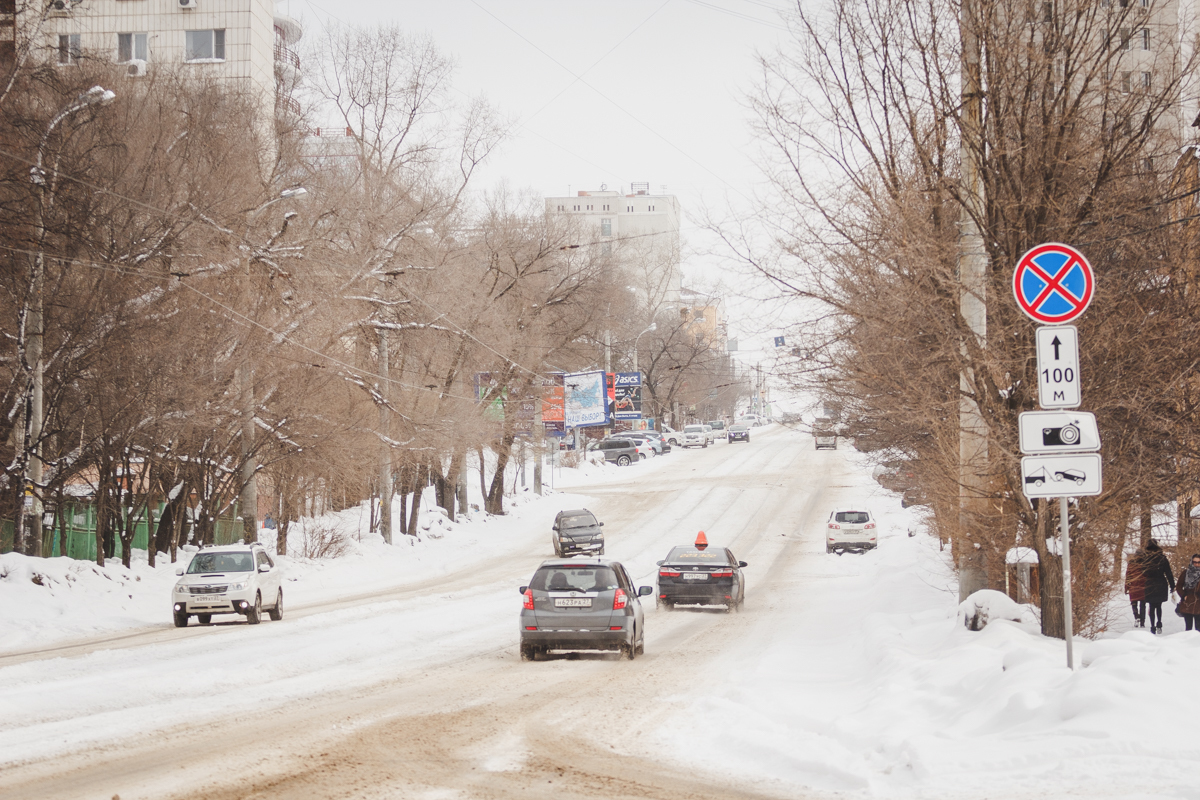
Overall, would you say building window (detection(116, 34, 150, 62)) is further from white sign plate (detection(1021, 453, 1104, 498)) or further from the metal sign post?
white sign plate (detection(1021, 453, 1104, 498))

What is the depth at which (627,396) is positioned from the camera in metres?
93.7

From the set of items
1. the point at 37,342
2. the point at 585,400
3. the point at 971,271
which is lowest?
the point at 971,271

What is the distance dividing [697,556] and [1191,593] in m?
11.7

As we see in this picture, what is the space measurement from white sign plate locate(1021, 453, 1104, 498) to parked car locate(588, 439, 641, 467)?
2962 inches

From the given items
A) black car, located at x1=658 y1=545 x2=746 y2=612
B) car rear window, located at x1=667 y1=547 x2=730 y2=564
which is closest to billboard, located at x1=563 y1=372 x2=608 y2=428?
car rear window, located at x1=667 y1=547 x2=730 y2=564

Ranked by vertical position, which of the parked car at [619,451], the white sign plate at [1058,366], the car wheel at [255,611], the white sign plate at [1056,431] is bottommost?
the car wheel at [255,611]

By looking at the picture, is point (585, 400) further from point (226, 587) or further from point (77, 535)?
point (226, 587)

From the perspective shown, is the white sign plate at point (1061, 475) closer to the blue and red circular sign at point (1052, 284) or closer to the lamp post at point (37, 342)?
the blue and red circular sign at point (1052, 284)

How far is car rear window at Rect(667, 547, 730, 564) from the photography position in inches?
1049

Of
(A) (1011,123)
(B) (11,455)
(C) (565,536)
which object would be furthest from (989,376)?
(C) (565,536)

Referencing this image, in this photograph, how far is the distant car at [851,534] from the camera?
4353 centimetres

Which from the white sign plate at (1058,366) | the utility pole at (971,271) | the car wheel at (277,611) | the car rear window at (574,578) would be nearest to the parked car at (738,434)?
the car wheel at (277,611)

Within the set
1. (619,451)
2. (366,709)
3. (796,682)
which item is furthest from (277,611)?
(619,451)

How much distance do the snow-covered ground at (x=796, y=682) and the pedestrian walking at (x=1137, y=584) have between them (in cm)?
101
